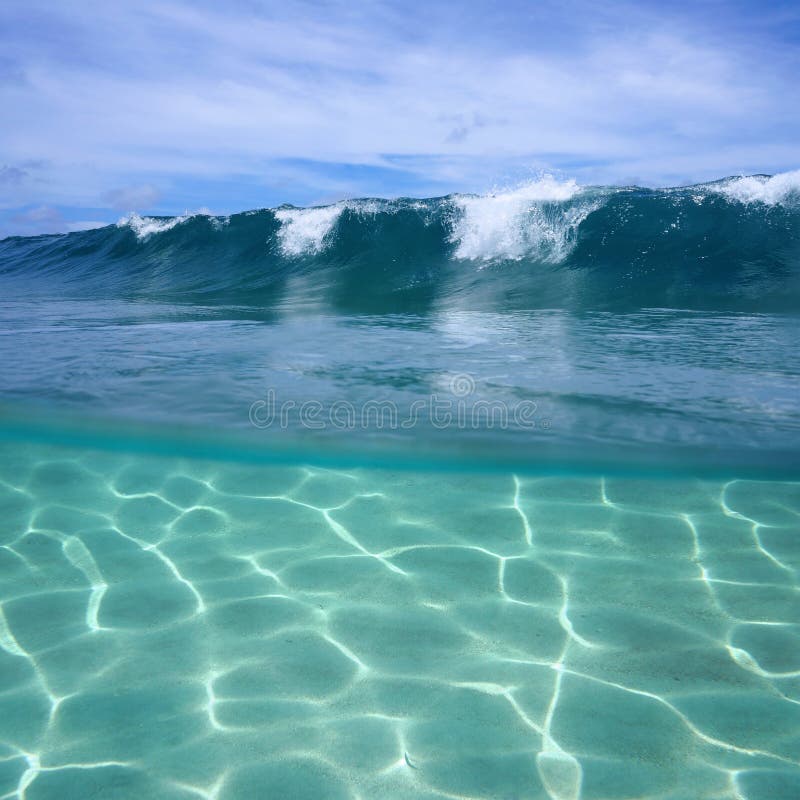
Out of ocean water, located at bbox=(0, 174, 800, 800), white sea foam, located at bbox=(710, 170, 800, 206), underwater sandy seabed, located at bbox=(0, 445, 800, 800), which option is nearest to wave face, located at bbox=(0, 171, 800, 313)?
white sea foam, located at bbox=(710, 170, 800, 206)

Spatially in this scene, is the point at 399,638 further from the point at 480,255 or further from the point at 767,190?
the point at 767,190

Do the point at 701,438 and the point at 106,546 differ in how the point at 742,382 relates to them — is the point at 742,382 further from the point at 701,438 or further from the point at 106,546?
the point at 106,546

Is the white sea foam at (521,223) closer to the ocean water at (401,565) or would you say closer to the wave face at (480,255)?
the wave face at (480,255)

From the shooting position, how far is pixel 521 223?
16203mm

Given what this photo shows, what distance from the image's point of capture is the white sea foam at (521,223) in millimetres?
15305

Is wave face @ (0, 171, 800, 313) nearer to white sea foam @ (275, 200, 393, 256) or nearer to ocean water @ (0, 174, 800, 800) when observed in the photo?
white sea foam @ (275, 200, 393, 256)

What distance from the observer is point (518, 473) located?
13.5 ft

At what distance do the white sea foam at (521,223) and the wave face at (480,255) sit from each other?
0.04 meters

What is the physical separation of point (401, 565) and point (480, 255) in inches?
518

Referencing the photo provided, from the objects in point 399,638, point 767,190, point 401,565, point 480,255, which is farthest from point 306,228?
point 399,638

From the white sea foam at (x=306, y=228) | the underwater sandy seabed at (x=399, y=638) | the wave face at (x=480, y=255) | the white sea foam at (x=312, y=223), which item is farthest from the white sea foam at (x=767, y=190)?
the underwater sandy seabed at (x=399, y=638)

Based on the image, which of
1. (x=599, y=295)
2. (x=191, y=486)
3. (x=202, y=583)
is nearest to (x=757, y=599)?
(x=202, y=583)

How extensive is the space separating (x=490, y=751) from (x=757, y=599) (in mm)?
1490

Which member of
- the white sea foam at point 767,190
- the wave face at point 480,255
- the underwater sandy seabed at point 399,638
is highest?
the white sea foam at point 767,190
